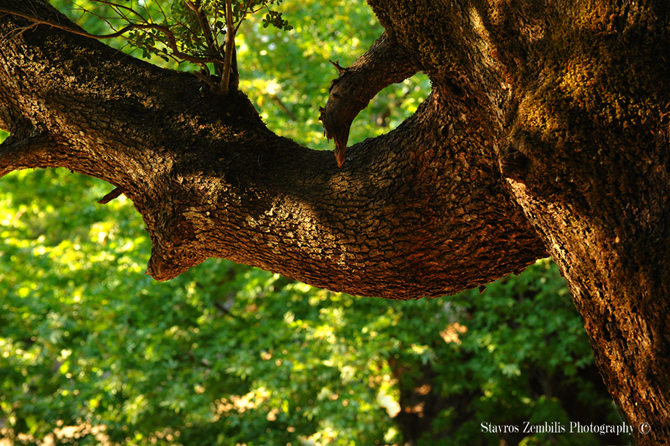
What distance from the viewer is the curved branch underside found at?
1.82 m

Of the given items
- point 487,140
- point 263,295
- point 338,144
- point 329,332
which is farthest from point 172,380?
point 487,140

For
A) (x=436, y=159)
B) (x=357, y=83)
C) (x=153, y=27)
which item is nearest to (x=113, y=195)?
(x=153, y=27)

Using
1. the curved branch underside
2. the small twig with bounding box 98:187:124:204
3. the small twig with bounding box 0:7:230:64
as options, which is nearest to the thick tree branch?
the curved branch underside

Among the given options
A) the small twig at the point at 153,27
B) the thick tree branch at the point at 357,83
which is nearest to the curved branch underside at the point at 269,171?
the thick tree branch at the point at 357,83

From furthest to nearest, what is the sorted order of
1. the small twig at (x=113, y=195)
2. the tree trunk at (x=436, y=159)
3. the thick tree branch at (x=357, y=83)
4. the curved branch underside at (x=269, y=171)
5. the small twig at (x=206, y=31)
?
the small twig at (x=113, y=195), the small twig at (x=206, y=31), the thick tree branch at (x=357, y=83), the curved branch underside at (x=269, y=171), the tree trunk at (x=436, y=159)

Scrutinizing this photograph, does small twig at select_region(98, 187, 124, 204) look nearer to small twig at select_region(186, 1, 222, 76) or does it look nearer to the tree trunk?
the tree trunk

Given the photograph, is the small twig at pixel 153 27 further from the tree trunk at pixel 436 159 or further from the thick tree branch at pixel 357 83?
the thick tree branch at pixel 357 83

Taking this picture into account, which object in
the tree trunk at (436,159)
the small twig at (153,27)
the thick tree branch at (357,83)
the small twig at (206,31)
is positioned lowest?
the tree trunk at (436,159)

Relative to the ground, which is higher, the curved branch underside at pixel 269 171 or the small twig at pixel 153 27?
the small twig at pixel 153 27

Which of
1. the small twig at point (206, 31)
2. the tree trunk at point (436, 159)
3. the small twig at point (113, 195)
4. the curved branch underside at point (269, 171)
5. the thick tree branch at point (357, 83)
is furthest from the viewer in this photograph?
the small twig at point (113, 195)

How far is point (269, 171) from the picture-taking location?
2082mm

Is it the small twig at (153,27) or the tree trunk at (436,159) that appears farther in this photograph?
the small twig at (153,27)

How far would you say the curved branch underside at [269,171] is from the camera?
71.7 inches

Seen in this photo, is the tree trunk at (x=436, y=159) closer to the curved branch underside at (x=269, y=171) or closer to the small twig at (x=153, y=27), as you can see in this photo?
the curved branch underside at (x=269, y=171)
